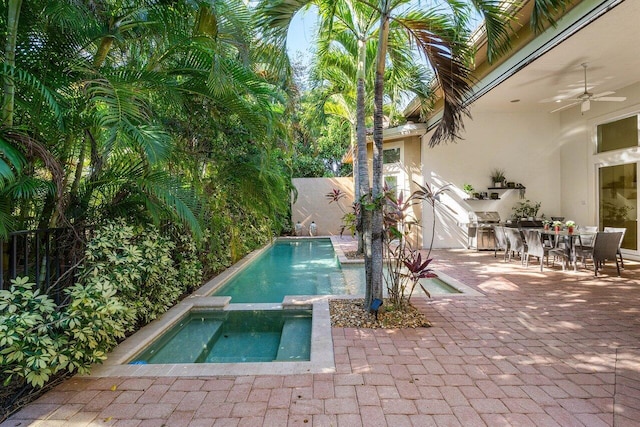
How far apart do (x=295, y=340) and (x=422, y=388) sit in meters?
1.61

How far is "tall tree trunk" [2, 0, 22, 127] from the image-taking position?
230 centimetres

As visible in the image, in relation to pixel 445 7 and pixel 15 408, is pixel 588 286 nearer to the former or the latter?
pixel 445 7

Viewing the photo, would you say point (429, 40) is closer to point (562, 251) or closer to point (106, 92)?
point (106, 92)

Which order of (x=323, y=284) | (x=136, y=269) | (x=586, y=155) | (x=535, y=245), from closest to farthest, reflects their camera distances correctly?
(x=136, y=269) → (x=323, y=284) → (x=535, y=245) → (x=586, y=155)

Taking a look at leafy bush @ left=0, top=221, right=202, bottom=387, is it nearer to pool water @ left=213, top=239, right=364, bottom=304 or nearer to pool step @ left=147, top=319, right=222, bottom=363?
pool step @ left=147, top=319, right=222, bottom=363

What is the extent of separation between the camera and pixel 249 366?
2.76 meters

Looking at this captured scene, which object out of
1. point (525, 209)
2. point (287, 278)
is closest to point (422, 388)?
point (287, 278)

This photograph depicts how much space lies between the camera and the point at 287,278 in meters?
6.93

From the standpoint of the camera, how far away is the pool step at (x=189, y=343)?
3264 millimetres

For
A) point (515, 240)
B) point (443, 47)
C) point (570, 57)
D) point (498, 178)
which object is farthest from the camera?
point (498, 178)

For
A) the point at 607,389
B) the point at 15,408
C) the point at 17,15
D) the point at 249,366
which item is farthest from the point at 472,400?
the point at 17,15

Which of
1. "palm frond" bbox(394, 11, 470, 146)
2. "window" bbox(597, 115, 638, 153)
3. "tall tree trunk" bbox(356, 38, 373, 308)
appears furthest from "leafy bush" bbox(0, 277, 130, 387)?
"window" bbox(597, 115, 638, 153)

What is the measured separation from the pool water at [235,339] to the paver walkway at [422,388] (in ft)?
1.90

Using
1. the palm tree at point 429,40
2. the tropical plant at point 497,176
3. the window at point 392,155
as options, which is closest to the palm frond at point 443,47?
the palm tree at point 429,40
